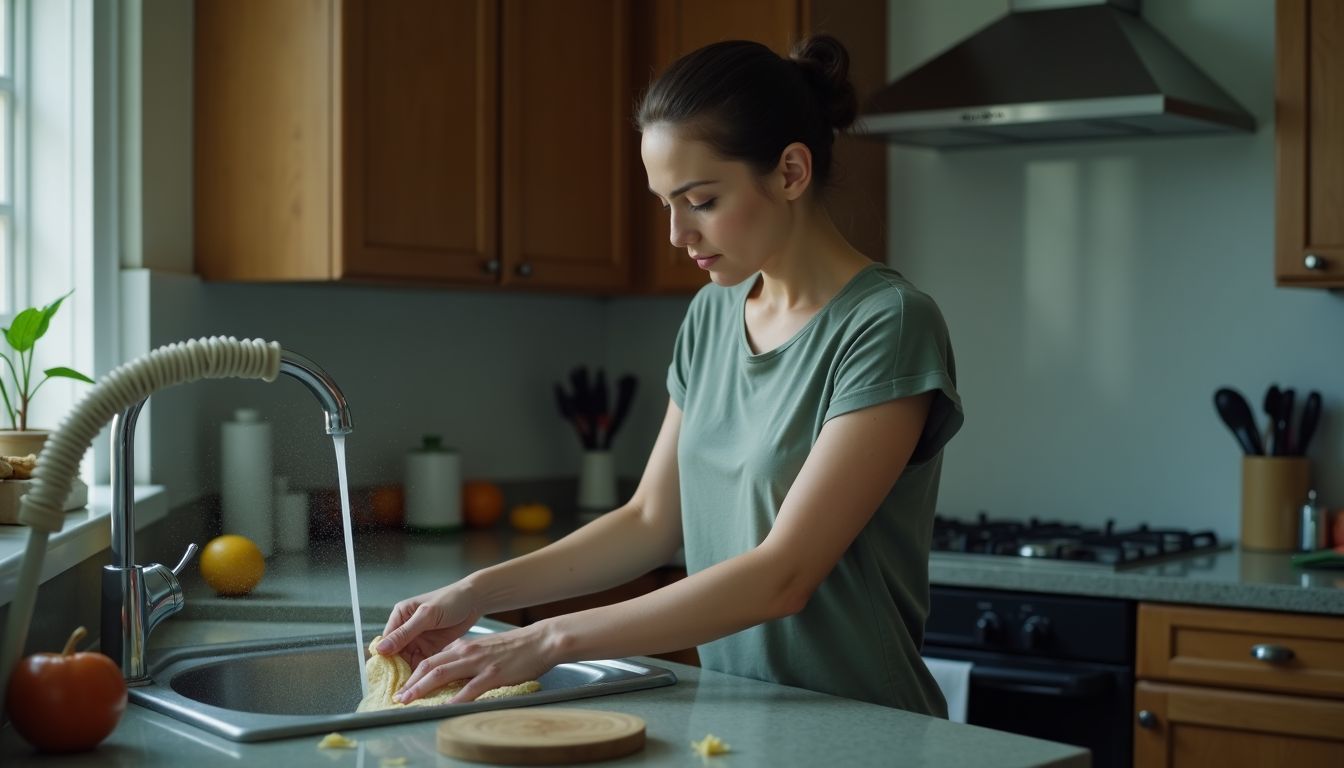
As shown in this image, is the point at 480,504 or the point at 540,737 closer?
the point at 540,737

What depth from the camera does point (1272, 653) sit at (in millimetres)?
2361

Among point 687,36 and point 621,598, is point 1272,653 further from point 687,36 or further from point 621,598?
point 687,36

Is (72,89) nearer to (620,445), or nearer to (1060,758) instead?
(620,445)

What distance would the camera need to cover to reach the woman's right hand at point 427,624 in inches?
60.6

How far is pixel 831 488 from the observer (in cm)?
150

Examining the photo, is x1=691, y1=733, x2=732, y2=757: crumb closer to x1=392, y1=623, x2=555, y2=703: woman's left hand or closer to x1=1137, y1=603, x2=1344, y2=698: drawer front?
x1=392, y1=623, x2=555, y2=703: woman's left hand

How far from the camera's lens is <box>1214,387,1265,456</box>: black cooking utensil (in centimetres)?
289

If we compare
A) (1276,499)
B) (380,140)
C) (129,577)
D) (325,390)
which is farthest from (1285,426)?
(129,577)

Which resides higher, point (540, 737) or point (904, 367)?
point (904, 367)

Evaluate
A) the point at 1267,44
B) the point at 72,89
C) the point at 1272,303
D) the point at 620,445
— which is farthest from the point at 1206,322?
the point at 72,89

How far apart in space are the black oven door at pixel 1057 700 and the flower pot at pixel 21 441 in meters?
1.56

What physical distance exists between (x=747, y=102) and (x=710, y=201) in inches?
4.6

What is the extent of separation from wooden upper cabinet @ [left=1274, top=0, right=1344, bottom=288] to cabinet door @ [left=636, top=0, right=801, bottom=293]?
3.17 feet

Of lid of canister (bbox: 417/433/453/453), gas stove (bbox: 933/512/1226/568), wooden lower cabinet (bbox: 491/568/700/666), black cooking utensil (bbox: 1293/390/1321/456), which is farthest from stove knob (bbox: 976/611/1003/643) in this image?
lid of canister (bbox: 417/433/453/453)
